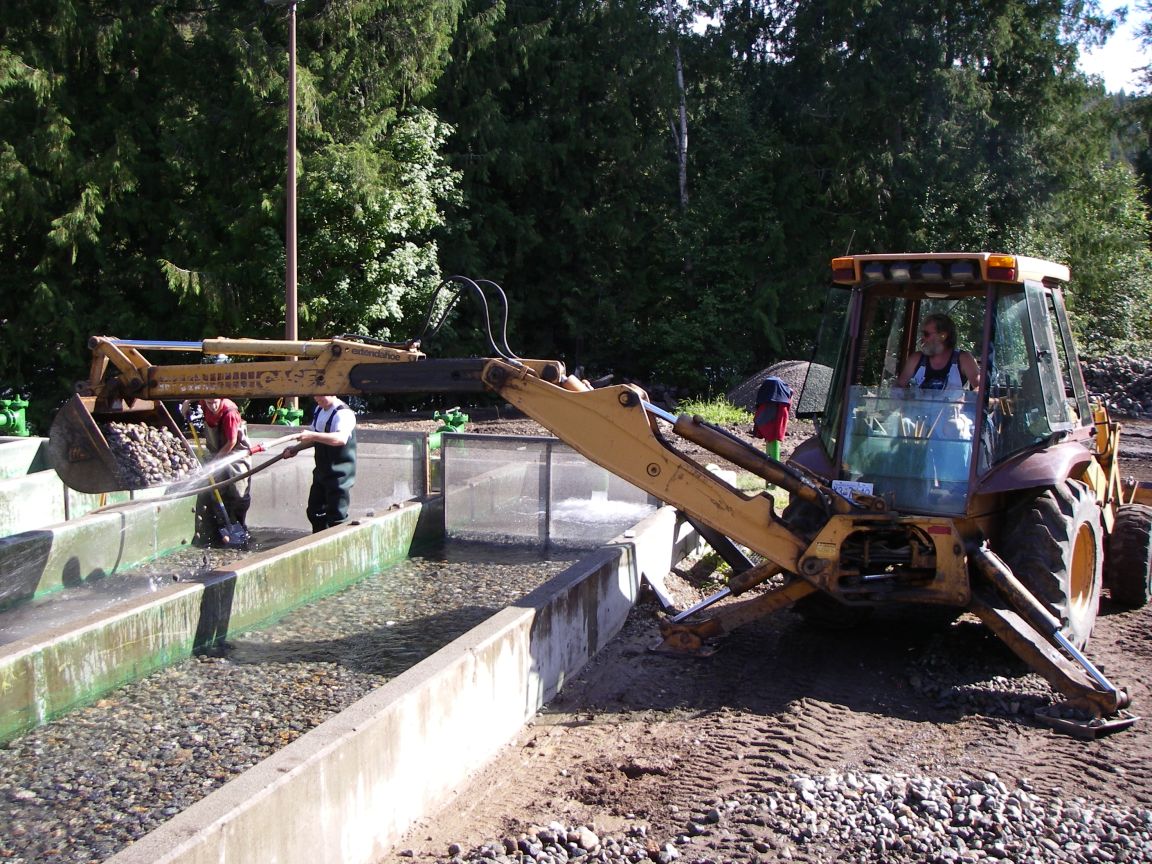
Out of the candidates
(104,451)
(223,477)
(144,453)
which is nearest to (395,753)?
(104,451)

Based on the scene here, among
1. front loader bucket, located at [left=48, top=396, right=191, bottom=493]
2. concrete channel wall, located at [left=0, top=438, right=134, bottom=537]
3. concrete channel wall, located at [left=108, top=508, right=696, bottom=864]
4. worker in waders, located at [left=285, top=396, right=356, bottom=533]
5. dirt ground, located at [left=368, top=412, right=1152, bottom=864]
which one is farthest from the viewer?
concrete channel wall, located at [left=0, top=438, right=134, bottom=537]

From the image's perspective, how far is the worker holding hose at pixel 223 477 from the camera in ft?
32.9

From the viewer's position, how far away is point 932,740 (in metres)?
5.46

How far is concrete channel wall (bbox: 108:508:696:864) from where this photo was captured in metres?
3.53

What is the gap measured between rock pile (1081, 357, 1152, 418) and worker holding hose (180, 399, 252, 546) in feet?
62.6

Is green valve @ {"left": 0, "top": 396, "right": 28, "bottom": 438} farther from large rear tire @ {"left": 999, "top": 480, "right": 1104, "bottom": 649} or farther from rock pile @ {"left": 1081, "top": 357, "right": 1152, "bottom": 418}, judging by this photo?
rock pile @ {"left": 1081, "top": 357, "right": 1152, "bottom": 418}

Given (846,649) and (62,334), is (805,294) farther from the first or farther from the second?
(846,649)

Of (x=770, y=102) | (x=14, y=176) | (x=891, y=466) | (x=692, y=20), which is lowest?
(x=891, y=466)

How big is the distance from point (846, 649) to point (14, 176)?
2030cm

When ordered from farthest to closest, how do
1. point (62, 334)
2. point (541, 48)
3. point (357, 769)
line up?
point (541, 48) → point (62, 334) → point (357, 769)

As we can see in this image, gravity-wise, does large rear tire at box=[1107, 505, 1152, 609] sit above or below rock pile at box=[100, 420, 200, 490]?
below

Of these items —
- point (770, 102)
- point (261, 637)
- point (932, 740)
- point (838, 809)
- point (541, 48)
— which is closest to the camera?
A: point (838, 809)

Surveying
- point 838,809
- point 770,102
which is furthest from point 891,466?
point 770,102

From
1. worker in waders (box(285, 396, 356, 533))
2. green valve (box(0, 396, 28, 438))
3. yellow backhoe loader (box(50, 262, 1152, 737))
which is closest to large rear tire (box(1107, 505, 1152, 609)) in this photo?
yellow backhoe loader (box(50, 262, 1152, 737))
